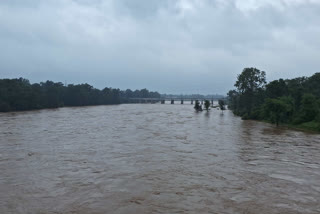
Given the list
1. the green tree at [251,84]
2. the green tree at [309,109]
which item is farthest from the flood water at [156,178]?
the green tree at [251,84]

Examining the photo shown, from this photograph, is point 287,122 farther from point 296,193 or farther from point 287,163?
point 296,193

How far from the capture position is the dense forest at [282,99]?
31625 millimetres

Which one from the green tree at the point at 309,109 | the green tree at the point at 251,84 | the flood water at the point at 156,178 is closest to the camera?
the flood water at the point at 156,178

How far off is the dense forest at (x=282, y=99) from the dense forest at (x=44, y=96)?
4134 cm

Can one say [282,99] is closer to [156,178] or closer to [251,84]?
[251,84]

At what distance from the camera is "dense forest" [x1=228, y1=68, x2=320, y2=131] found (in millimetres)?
31625

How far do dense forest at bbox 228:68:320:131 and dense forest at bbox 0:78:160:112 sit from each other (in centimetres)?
4134


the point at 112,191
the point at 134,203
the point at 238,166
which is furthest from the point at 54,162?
the point at 238,166

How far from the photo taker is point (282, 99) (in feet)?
117

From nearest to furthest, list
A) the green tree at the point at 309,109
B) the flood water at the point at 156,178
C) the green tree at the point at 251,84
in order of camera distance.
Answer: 1. the flood water at the point at 156,178
2. the green tree at the point at 309,109
3. the green tree at the point at 251,84

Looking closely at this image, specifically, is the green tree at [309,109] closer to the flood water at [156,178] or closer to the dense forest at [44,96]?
the flood water at [156,178]

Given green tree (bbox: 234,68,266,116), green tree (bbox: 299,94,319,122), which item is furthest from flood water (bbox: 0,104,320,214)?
green tree (bbox: 234,68,266,116)

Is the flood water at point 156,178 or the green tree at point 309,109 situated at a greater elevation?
the green tree at point 309,109

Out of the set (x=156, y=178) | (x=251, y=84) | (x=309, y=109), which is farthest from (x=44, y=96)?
(x=156, y=178)
